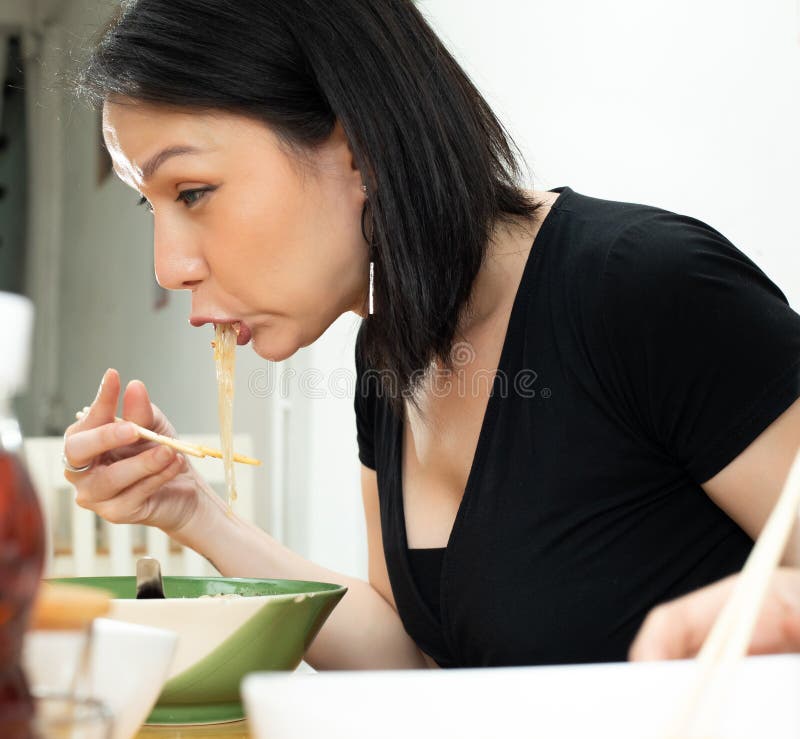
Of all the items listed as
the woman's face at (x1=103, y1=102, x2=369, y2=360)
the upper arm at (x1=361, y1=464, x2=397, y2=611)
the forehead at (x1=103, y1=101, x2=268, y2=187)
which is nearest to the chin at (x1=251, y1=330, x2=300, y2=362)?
the woman's face at (x1=103, y1=102, x2=369, y2=360)

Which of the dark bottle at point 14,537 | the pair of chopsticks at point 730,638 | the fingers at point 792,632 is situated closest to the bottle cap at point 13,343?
the dark bottle at point 14,537

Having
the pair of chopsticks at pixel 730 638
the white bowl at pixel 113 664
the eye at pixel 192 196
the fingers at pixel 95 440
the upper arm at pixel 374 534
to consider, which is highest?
the eye at pixel 192 196

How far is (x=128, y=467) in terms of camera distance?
1.12 m

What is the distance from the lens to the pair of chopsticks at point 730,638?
0.99 ft

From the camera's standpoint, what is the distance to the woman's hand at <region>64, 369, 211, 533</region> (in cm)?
108

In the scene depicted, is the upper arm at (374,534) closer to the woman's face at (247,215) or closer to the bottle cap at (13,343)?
the woman's face at (247,215)

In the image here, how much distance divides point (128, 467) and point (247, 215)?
33 centimetres

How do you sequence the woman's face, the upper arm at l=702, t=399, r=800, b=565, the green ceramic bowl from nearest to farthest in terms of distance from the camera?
the green ceramic bowl < the upper arm at l=702, t=399, r=800, b=565 < the woman's face

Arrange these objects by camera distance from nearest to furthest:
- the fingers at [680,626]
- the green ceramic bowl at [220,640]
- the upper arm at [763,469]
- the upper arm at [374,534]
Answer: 1. the fingers at [680,626]
2. the green ceramic bowl at [220,640]
3. the upper arm at [763,469]
4. the upper arm at [374,534]

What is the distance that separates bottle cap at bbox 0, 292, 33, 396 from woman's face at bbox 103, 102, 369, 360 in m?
0.69

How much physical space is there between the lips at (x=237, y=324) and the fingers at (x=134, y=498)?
6.7 inches

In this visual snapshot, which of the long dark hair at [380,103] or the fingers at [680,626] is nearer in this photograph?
the fingers at [680,626]

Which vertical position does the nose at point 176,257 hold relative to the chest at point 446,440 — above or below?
above

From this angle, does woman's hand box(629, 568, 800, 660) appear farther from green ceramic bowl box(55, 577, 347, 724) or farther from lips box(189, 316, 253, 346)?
lips box(189, 316, 253, 346)
